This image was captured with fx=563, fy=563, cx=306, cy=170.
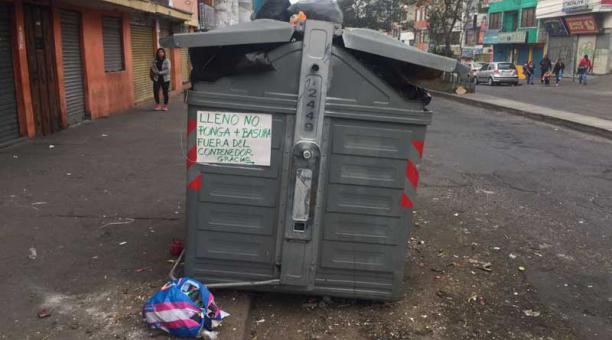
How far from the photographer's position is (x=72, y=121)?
38.8ft

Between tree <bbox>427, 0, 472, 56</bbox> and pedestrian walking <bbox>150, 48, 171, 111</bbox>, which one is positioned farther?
tree <bbox>427, 0, 472, 56</bbox>

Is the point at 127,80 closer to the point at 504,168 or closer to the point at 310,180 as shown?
the point at 504,168

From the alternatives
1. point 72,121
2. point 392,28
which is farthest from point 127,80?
point 392,28

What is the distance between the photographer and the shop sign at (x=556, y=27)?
40312 millimetres

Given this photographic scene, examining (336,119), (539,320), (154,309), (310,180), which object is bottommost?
(539,320)

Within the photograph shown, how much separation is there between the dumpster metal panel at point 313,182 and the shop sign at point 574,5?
1539 inches

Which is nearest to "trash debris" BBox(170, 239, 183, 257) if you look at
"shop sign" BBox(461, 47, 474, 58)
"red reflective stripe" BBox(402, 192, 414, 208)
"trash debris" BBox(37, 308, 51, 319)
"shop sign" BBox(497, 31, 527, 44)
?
"trash debris" BBox(37, 308, 51, 319)

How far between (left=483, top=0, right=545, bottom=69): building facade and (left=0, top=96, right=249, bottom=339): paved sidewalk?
42.1 m

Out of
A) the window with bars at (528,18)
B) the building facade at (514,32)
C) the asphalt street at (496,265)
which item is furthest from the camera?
the window with bars at (528,18)

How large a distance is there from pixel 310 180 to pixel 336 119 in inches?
16.6

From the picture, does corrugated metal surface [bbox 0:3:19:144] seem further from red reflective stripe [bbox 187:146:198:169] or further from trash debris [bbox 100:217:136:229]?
red reflective stripe [bbox 187:146:198:169]

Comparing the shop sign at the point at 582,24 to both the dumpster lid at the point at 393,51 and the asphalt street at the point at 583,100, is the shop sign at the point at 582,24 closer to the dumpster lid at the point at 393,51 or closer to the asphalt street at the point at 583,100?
the asphalt street at the point at 583,100

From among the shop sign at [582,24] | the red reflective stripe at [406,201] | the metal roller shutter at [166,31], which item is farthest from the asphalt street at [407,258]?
the shop sign at [582,24]

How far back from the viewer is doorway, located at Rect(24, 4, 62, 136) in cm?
995
